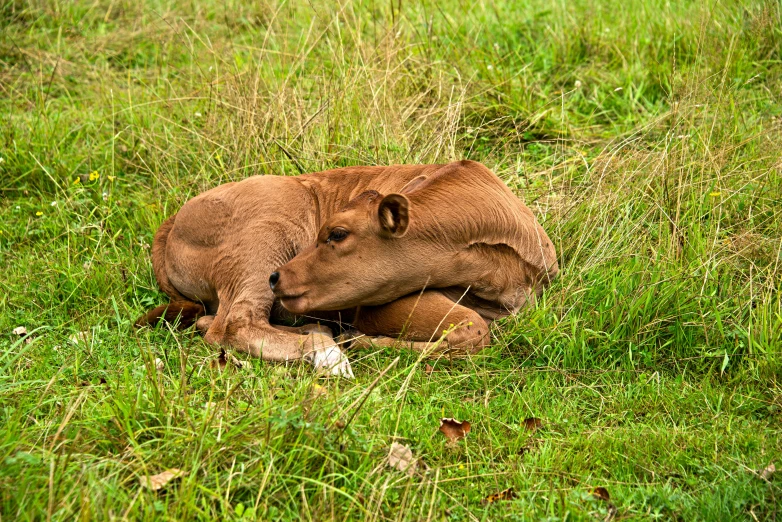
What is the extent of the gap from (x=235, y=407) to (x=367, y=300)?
132cm

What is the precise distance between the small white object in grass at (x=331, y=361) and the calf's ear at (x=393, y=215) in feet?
2.25

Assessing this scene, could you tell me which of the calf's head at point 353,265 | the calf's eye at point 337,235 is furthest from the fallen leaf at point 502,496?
the calf's eye at point 337,235

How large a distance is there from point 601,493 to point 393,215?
184 centimetres

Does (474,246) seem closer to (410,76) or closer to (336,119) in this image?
(336,119)

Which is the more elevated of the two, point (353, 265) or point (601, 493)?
point (353, 265)

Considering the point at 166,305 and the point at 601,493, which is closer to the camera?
the point at 601,493

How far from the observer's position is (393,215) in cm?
508

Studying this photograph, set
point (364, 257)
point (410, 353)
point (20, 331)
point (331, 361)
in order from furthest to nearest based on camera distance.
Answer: point (20, 331), point (364, 257), point (410, 353), point (331, 361)

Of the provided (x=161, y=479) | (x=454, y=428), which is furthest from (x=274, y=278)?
(x=161, y=479)

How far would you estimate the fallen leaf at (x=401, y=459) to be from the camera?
394cm

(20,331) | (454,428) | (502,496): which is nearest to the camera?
(502,496)

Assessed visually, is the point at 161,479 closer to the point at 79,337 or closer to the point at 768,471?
the point at 79,337

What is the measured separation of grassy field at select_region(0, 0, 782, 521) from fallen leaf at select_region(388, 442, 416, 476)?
0.04 meters

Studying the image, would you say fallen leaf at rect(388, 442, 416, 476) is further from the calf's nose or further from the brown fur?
the calf's nose
